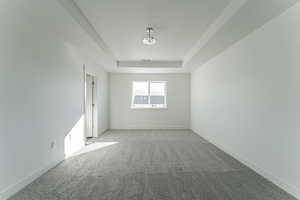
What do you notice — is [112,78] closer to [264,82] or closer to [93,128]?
[93,128]

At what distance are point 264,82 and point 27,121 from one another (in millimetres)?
3624

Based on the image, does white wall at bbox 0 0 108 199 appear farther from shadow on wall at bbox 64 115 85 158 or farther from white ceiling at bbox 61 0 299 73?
white ceiling at bbox 61 0 299 73

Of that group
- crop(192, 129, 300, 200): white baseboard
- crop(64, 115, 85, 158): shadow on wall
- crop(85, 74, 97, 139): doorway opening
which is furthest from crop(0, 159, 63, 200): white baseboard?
crop(192, 129, 300, 200): white baseboard

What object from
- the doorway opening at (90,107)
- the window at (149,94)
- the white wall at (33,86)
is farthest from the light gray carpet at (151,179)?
the window at (149,94)

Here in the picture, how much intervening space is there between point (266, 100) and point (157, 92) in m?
5.38

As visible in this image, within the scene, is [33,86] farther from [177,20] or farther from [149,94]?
[149,94]

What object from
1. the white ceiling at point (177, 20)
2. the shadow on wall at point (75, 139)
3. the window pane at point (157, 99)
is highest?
the white ceiling at point (177, 20)

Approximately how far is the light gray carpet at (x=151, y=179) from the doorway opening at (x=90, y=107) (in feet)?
6.39

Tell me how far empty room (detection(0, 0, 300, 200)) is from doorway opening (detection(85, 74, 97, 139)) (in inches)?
42.7

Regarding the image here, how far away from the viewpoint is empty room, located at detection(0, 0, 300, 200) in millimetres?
2295

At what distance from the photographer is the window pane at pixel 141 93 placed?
7.91m

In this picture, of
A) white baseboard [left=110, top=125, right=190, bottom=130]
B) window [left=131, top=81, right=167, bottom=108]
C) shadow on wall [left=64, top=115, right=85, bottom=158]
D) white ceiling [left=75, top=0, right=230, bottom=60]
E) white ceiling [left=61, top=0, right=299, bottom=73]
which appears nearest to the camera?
white ceiling [left=61, top=0, right=299, bottom=73]

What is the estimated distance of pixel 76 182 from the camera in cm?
267

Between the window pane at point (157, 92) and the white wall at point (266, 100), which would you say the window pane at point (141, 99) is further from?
the white wall at point (266, 100)
